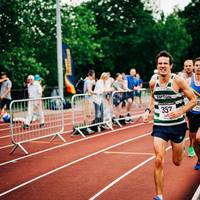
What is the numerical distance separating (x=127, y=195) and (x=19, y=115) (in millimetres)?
6606

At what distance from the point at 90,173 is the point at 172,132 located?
7.97 ft

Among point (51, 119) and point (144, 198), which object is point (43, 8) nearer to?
point (51, 119)

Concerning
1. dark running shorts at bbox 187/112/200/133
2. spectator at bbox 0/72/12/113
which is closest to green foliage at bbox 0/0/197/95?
spectator at bbox 0/72/12/113

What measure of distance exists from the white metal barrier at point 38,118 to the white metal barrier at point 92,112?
70 cm

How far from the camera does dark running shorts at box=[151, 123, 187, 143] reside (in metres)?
5.67

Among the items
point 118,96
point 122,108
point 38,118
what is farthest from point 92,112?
point 122,108

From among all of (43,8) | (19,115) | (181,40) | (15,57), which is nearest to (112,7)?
(181,40)

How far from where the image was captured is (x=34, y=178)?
7.33m

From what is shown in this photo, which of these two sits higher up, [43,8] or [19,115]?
[43,8]

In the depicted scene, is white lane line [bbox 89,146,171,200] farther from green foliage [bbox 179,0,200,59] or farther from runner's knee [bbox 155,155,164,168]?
green foliage [bbox 179,0,200,59]

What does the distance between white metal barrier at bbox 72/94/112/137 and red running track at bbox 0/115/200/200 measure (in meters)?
1.60

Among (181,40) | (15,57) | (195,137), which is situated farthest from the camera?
(181,40)

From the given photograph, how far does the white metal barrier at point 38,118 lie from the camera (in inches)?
421

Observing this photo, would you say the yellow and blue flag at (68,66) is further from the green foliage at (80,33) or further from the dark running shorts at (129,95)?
the green foliage at (80,33)
